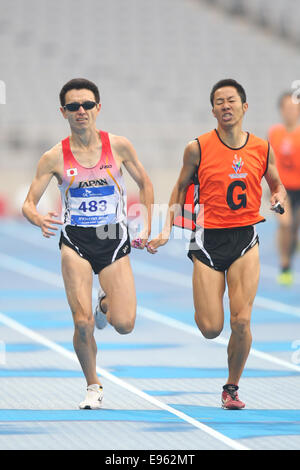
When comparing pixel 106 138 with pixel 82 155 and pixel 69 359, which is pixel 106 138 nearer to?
pixel 82 155

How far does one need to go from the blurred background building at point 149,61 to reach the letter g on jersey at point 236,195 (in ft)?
67.3

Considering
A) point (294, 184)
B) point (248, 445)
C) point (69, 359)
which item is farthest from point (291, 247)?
point (248, 445)

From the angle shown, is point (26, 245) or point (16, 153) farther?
point (16, 153)

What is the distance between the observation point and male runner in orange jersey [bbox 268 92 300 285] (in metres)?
13.6

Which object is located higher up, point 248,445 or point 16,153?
point 16,153

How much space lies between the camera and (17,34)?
102 ft

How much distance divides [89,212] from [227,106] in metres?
1.16

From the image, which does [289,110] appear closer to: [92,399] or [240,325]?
[240,325]

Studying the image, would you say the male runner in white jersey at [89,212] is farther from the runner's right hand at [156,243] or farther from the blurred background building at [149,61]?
the blurred background building at [149,61]

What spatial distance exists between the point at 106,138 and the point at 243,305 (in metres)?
1.47

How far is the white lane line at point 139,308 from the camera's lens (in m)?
9.31

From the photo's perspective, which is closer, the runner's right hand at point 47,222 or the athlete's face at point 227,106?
the runner's right hand at point 47,222

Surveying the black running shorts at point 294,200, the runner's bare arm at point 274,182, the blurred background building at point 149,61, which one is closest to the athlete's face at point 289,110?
the black running shorts at point 294,200
